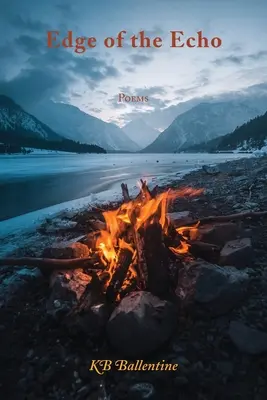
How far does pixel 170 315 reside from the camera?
12.8 feet

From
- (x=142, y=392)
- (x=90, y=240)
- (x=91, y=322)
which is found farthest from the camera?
(x=90, y=240)

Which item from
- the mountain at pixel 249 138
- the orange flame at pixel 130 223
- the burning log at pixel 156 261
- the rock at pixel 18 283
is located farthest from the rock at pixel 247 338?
the mountain at pixel 249 138

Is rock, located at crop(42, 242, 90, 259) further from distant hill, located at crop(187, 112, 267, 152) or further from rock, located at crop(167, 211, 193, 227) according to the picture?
distant hill, located at crop(187, 112, 267, 152)

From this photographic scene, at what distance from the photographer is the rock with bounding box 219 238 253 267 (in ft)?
17.1

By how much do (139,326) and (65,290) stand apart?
160 cm

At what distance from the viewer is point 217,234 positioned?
20.1 ft

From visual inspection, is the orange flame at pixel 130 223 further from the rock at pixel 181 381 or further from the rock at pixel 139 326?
the rock at pixel 181 381

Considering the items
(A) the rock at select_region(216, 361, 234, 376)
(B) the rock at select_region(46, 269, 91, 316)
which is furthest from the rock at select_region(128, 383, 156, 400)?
(B) the rock at select_region(46, 269, 91, 316)

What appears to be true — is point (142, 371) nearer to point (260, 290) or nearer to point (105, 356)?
point (105, 356)

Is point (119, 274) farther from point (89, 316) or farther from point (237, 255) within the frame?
point (237, 255)

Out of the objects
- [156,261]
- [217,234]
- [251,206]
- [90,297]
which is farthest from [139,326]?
[251,206]

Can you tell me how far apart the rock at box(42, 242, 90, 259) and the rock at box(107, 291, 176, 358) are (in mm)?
2072

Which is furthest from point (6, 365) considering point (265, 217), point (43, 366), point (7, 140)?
point (7, 140)

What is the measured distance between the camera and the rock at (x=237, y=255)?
17.1 feet
